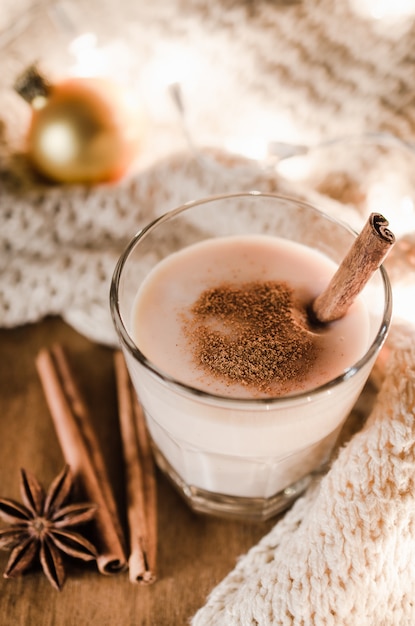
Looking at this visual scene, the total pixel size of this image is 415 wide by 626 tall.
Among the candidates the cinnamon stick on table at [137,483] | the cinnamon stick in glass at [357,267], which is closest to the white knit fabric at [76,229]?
the cinnamon stick on table at [137,483]

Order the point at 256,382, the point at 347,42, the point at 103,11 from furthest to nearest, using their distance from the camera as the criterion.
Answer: the point at 103,11 < the point at 347,42 < the point at 256,382

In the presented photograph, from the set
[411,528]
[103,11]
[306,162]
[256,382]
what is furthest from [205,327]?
[103,11]

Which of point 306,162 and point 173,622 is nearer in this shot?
point 173,622

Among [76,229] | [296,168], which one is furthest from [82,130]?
[296,168]

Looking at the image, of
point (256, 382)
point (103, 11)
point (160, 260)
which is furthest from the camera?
point (103, 11)

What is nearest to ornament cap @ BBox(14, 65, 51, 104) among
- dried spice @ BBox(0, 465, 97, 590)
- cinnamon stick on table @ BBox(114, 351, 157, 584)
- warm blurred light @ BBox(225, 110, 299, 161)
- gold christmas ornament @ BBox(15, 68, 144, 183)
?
gold christmas ornament @ BBox(15, 68, 144, 183)

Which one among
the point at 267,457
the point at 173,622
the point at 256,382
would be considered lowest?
the point at 173,622

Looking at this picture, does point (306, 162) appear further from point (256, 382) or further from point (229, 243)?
point (256, 382)

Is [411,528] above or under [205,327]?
under
